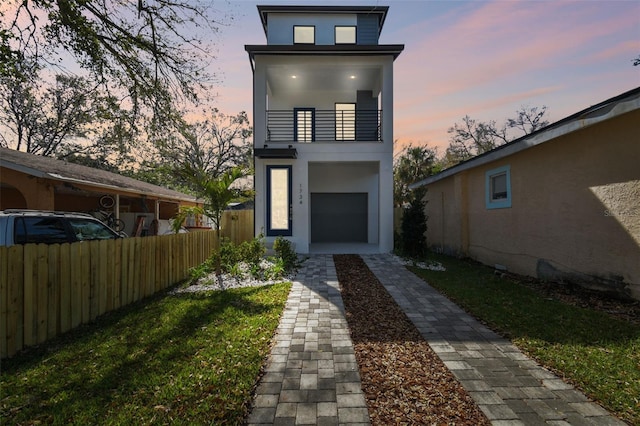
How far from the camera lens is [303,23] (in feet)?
48.6

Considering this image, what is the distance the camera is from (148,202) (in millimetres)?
18266

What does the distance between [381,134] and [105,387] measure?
10.9 meters

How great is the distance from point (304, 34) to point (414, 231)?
12045mm

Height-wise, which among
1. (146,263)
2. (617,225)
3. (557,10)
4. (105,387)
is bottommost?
(105,387)

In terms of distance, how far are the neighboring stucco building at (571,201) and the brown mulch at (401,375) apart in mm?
4386

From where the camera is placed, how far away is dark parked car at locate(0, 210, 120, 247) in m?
4.83

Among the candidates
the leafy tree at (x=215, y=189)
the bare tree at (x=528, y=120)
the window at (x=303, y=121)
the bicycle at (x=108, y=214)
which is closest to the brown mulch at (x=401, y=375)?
the leafy tree at (x=215, y=189)

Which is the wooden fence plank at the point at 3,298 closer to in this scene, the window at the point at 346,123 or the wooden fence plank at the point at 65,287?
the wooden fence plank at the point at 65,287

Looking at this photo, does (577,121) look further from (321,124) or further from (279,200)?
(321,124)

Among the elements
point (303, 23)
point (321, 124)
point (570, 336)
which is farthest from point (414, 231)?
point (303, 23)

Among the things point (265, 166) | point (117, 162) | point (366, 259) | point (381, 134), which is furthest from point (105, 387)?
point (117, 162)

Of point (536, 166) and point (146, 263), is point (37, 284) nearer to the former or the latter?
point (146, 263)

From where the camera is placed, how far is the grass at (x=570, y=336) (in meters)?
2.75

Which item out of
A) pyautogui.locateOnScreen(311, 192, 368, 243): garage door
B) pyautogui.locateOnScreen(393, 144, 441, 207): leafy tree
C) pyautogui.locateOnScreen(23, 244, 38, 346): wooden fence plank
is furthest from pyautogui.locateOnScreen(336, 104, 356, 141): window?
pyautogui.locateOnScreen(23, 244, 38, 346): wooden fence plank
